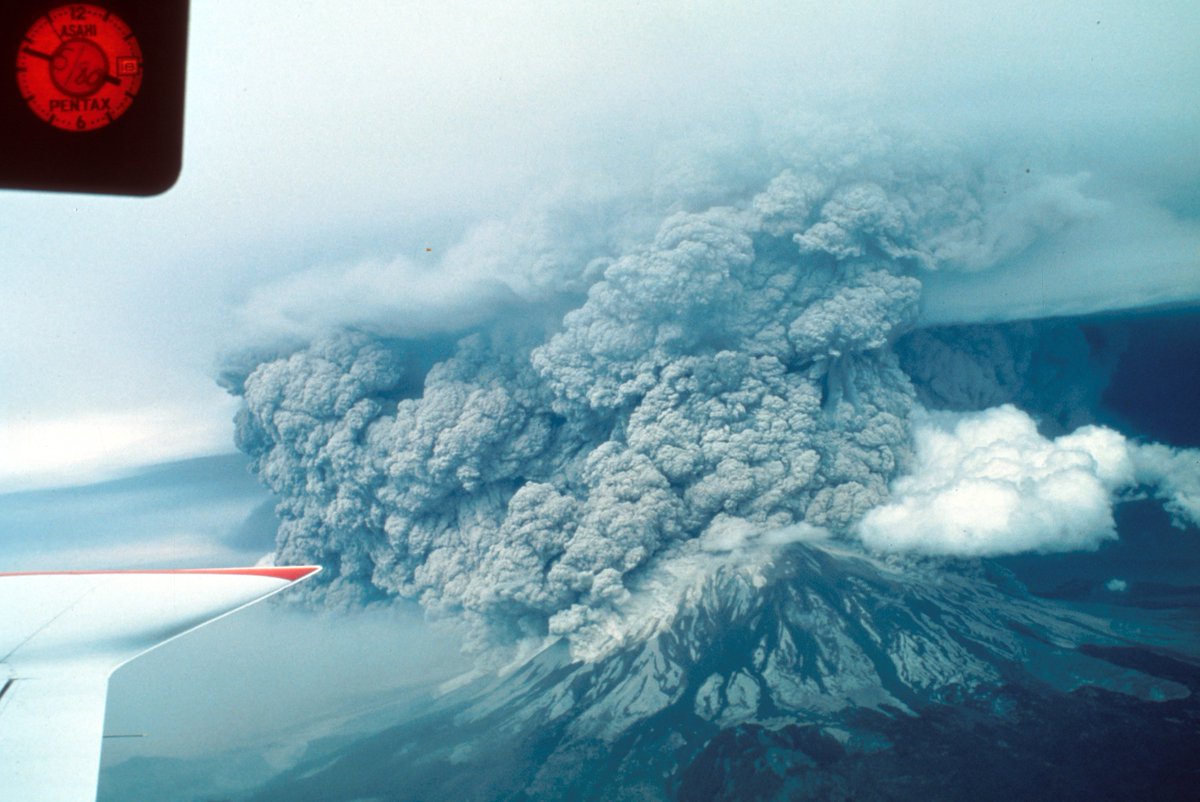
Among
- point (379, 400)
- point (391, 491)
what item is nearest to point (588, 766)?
point (391, 491)

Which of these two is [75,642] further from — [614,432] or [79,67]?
[614,432]

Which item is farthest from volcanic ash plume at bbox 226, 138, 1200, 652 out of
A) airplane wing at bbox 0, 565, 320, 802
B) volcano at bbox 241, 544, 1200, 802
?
airplane wing at bbox 0, 565, 320, 802

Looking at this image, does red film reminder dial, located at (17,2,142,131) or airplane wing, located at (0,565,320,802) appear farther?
airplane wing, located at (0,565,320,802)

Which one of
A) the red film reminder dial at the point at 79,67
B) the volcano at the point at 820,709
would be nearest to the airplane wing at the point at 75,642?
the red film reminder dial at the point at 79,67

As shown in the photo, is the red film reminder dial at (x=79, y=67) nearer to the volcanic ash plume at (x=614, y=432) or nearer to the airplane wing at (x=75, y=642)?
the airplane wing at (x=75, y=642)

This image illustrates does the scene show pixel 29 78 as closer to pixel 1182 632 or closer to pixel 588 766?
pixel 588 766

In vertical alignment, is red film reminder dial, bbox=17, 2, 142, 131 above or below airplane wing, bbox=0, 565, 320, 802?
above

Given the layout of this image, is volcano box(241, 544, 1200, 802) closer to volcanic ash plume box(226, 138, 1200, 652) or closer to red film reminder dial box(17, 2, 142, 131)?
volcanic ash plume box(226, 138, 1200, 652)
